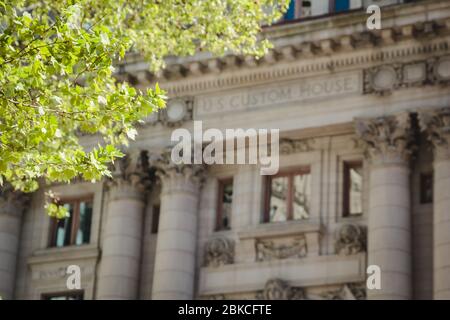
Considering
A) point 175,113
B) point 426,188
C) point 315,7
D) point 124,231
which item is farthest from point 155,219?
point 426,188

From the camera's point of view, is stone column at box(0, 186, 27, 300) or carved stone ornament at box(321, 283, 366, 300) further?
stone column at box(0, 186, 27, 300)

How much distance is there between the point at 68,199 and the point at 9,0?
19.8 meters

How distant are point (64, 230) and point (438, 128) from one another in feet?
49.6

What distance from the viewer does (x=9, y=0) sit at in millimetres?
27516

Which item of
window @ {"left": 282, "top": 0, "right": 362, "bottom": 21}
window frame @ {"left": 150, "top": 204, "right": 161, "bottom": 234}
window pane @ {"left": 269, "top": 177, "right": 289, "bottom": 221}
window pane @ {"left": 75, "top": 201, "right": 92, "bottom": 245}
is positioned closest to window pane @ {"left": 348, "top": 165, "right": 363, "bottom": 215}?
window pane @ {"left": 269, "top": 177, "right": 289, "bottom": 221}

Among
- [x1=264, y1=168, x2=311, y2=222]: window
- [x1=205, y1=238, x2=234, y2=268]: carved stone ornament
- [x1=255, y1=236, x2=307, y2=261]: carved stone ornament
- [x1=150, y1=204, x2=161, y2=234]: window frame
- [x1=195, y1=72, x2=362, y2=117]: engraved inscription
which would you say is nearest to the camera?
[x1=255, y1=236, x2=307, y2=261]: carved stone ornament

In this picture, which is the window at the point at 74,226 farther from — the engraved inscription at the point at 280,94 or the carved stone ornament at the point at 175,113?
the engraved inscription at the point at 280,94

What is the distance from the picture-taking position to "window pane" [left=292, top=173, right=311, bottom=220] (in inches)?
1647

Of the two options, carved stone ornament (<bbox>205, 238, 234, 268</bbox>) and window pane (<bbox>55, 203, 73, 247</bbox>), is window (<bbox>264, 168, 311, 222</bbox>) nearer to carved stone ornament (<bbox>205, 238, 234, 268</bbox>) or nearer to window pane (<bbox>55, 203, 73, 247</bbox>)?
carved stone ornament (<bbox>205, 238, 234, 268</bbox>)

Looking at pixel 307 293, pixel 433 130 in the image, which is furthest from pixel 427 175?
pixel 307 293

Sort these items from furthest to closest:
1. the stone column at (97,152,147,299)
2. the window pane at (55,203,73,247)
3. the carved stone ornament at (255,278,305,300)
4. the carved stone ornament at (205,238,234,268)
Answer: the window pane at (55,203,73,247), the stone column at (97,152,147,299), the carved stone ornament at (205,238,234,268), the carved stone ornament at (255,278,305,300)

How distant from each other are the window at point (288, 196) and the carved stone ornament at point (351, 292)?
2972 millimetres

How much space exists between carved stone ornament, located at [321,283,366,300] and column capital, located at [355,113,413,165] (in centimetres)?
398

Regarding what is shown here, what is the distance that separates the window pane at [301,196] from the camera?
41.8 meters
